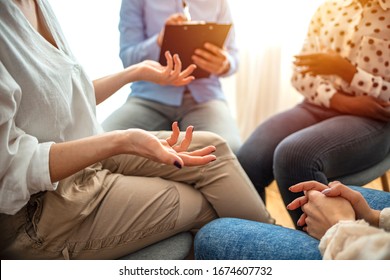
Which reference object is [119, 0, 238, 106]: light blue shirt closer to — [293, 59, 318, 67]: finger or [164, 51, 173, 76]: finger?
[164, 51, 173, 76]: finger

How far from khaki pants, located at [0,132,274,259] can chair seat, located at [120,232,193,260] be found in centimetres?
1

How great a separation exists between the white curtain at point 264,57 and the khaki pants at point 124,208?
43 centimetres

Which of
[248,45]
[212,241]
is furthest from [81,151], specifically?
[248,45]

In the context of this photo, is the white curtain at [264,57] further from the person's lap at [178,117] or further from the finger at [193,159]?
the finger at [193,159]

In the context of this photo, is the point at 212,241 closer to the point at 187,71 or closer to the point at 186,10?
the point at 187,71

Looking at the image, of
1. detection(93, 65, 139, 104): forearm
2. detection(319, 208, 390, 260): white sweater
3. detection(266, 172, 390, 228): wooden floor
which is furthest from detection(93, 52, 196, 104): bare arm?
detection(319, 208, 390, 260): white sweater

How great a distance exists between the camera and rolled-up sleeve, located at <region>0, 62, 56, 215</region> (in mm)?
493

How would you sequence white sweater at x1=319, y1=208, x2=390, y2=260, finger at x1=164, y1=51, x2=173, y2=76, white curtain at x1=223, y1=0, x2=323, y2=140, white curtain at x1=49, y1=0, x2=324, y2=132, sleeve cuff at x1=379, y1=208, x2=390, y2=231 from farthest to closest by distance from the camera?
white curtain at x1=223, y1=0, x2=323, y2=140 < finger at x1=164, y1=51, x2=173, y2=76 < white curtain at x1=49, y1=0, x2=324, y2=132 < sleeve cuff at x1=379, y1=208, x2=390, y2=231 < white sweater at x1=319, y1=208, x2=390, y2=260

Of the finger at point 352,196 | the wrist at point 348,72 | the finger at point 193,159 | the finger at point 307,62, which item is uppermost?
the finger at point 307,62

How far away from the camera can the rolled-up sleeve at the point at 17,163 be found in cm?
49

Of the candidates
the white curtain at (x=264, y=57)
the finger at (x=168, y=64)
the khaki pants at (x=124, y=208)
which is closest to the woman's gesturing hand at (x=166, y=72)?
the finger at (x=168, y=64)

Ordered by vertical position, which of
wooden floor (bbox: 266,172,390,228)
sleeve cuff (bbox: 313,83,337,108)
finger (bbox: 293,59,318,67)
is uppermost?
finger (bbox: 293,59,318,67)
